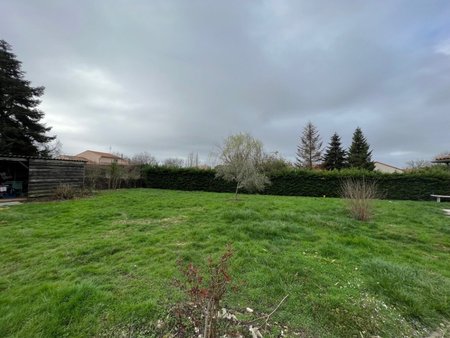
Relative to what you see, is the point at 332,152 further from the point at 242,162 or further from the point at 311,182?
the point at 242,162

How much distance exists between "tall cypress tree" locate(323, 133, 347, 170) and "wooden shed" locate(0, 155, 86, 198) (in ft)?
82.7

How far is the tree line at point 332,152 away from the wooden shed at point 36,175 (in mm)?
20334

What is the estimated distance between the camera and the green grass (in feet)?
7.02

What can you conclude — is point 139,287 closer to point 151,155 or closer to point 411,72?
point 411,72

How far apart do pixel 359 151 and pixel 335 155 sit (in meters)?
2.49

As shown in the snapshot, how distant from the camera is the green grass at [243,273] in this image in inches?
84.3

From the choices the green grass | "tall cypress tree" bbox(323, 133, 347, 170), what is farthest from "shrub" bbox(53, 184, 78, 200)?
"tall cypress tree" bbox(323, 133, 347, 170)

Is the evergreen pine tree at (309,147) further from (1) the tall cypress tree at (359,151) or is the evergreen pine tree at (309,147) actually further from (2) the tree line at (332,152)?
(1) the tall cypress tree at (359,151)

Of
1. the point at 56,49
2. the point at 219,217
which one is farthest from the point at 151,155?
the point at 219,217

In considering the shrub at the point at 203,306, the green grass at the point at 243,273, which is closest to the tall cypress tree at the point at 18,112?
the green grass at the point at 243,273

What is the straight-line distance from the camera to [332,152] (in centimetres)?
2680

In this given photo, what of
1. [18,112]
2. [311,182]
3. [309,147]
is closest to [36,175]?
[18,112]

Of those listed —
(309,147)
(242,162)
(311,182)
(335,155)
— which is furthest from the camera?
(309,147)

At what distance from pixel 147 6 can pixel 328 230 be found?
8763mm
